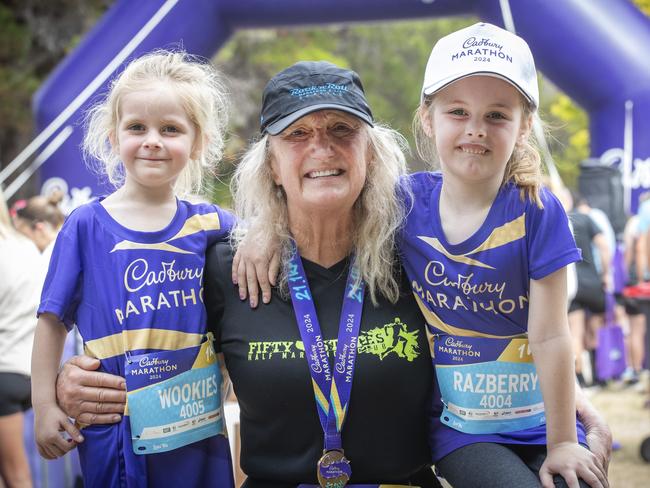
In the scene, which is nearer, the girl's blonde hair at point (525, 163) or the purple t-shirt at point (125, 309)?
the girl's blonde hair at point (525, 163)

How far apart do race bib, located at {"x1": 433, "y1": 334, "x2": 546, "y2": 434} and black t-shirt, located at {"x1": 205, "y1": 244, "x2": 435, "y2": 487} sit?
0.12 m

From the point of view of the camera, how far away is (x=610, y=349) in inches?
309

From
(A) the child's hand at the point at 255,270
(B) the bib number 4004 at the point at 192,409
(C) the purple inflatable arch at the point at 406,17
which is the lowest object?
(B) the bib number 4004 at the point at 192,409

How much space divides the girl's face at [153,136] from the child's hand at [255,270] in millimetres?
379

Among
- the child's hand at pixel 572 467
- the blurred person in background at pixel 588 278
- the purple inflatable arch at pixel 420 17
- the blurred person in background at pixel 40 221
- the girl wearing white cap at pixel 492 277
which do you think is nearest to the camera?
the child's hand at pixel 572 467

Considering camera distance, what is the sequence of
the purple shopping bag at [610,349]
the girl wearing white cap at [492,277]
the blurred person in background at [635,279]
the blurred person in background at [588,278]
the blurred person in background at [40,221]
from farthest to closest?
the purple shopping bag at [610,349] < the blurred person in background at [588,278] < the blurred person in background at [635,279] < the blurred person in background at [40,221] < the girl wearing white cap at [492,277]

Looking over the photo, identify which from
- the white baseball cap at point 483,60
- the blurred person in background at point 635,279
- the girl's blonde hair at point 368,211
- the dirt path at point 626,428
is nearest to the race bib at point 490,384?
the girl's blonde hair at point 368,211

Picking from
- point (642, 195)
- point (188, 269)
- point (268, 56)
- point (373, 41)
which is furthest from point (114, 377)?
point (373, 41)

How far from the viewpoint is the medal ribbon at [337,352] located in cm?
225

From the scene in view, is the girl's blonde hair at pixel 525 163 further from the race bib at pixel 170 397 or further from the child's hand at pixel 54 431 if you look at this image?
the child's hand at pixel 54 431

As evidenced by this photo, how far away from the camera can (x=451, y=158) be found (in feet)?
7.48

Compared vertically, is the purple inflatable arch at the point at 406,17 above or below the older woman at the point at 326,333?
above

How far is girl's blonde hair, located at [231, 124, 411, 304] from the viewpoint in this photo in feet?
7.86

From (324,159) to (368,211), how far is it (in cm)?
26
